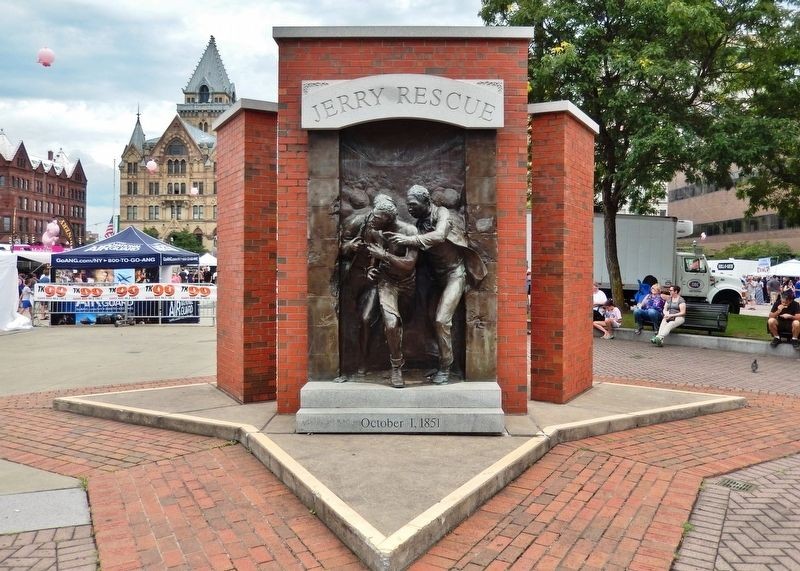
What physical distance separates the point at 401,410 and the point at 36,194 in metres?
103

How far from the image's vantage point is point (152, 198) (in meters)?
99.9

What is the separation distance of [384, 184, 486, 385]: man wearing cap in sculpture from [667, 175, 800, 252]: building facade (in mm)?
50886

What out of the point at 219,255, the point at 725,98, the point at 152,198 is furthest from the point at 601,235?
the point at 152,198

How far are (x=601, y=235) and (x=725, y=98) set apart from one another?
600 centimetres

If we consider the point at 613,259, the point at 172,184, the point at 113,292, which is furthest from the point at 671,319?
the point at 172,184

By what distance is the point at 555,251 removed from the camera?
7215 mm

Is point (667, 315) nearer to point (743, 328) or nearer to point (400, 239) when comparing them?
point (743, 328)

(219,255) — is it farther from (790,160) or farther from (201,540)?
(790,160)

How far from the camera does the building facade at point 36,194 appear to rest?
84.8 metres

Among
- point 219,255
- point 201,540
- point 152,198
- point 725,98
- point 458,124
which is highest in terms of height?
point 152,198

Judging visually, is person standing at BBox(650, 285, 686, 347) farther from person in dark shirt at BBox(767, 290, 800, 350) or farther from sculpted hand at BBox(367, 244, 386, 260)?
sculpted hand at BBox(367, 244, 386, 260)

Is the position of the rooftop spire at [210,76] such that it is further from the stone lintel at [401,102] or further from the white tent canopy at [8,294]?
the stone lintel at [401,102]

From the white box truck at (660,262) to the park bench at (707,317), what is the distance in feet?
23.7

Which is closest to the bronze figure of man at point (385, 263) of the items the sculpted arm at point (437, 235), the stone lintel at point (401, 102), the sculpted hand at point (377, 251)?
the sculpted hand at point (377, 251)
